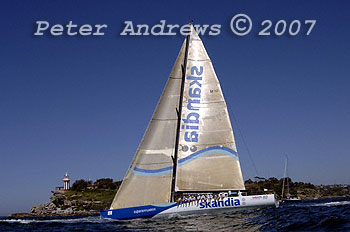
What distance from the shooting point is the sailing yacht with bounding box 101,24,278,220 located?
29.8 m

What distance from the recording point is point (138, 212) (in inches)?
1109

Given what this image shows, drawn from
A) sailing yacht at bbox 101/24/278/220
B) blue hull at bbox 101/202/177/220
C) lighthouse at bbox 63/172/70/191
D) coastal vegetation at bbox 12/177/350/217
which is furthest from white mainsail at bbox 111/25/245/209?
lighthouse at bbox 63/172/70/191

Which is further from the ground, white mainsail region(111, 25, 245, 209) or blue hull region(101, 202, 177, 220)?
white mainsail region(111, 25, 245, 209)

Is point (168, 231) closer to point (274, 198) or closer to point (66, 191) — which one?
point (274, 198)

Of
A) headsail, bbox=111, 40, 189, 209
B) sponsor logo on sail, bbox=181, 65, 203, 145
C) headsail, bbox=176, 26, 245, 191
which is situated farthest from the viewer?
sponsor logo on sail, bbox=181, 65, 203, 145

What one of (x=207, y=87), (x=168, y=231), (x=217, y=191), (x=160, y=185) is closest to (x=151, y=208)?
(x=160, y=185)

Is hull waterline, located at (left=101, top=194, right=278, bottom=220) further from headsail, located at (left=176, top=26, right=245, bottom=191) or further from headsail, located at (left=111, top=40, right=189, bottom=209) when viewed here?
headsail, located at (left=176, top=26, right=245, bottom=191)

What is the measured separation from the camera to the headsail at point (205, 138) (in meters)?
30.2

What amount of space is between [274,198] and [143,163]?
34.3 feet

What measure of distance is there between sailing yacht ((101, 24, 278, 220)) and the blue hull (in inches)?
2.9

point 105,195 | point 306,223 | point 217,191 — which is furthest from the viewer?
point 105,195

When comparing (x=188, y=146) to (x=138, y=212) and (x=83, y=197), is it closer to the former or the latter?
(x=138, y=212)

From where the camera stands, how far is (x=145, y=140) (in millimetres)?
30906

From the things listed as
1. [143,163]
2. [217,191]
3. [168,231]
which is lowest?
[168,231]
